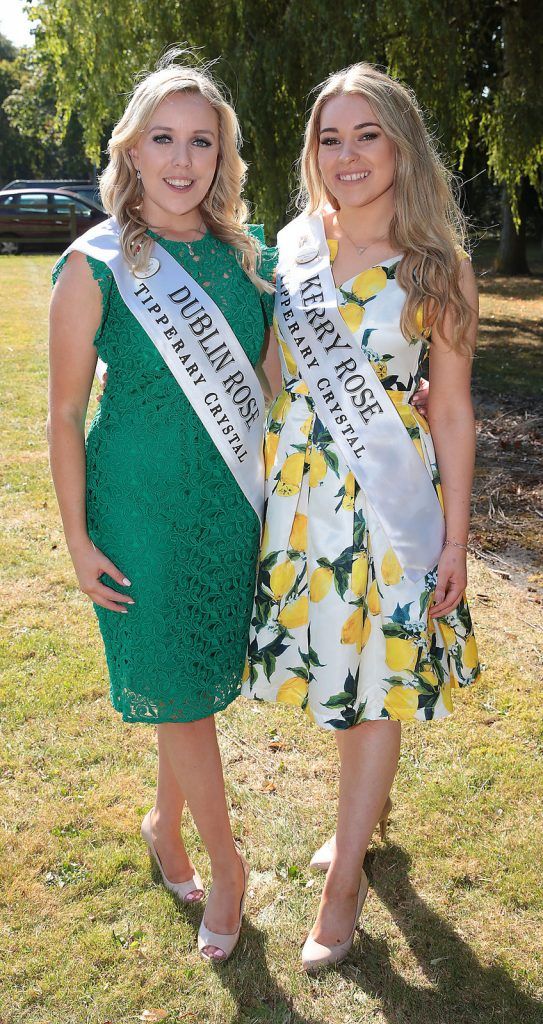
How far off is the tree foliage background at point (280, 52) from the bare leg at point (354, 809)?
5.69 meters

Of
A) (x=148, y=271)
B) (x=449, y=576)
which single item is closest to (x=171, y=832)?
(x=449, y=576)

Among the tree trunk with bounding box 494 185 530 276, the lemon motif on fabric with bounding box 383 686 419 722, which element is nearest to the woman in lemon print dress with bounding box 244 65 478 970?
the lemon motif on fabric with bounding box 383 686 419 722

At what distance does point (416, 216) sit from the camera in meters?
Answer: 1.90

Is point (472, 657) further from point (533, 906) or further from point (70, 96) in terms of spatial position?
point (70, 96)

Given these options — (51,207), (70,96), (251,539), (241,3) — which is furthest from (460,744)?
(51,207)

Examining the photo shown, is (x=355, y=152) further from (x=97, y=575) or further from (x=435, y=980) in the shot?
(x=435, y=980)

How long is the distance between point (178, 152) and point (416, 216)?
50cm

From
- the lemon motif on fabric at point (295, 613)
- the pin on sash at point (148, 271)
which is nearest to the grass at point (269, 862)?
the lemon motif on fabric at point (295, 613)

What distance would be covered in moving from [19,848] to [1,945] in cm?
34

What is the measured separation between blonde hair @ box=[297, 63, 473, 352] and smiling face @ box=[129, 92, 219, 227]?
304 mm

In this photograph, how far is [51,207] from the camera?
17641 mm

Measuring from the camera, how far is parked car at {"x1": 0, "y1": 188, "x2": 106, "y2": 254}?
57.5ft

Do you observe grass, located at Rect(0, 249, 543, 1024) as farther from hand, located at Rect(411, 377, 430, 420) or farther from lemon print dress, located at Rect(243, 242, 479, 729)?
hand, located at Rect(411, 377, 430, 420)

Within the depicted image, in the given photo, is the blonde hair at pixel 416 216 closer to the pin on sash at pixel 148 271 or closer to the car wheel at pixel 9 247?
the pin on sash at pixel 148 271
